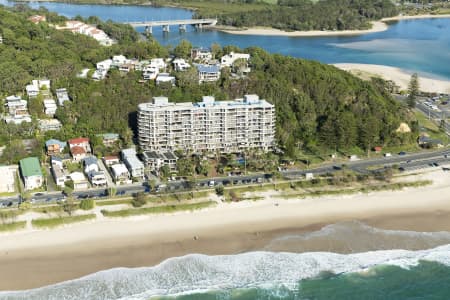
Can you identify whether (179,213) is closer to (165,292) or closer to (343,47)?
(165,292)

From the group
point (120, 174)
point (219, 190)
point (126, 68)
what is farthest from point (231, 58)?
point (219, 190)

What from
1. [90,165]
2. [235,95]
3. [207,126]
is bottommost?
[90,165]

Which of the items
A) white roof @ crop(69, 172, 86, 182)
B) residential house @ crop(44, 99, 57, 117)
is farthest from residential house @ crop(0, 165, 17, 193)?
residential house @ crop(44, 99, 57, 117)

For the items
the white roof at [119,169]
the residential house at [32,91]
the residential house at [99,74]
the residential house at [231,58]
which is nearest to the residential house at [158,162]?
the white roof at [119,169]

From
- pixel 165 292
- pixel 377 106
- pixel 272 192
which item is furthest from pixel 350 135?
pixel 165 292

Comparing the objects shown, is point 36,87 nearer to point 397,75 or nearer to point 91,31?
point 91,31

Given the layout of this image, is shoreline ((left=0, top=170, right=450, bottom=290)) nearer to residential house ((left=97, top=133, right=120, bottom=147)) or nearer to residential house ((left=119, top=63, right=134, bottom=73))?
residential house ((left=97, top=133, right=120, bottom=147))
